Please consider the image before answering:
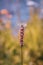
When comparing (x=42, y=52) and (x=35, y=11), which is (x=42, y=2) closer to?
(x=35, y=11)

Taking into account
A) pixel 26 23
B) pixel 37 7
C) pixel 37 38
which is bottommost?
pixel 37 38

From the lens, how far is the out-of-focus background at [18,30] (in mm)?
1428

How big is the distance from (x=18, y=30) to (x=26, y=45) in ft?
0.40

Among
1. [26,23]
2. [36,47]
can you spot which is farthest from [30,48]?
[26,23]

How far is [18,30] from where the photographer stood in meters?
1.45

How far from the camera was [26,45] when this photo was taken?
4.74 ft

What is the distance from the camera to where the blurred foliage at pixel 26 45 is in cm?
143

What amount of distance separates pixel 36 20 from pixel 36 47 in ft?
0.64

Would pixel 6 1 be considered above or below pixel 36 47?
above

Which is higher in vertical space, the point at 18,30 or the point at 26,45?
the point at 18,30

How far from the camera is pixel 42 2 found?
1418 mm

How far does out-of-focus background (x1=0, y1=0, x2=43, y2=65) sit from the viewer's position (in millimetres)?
1428

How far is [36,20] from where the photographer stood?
1.44m

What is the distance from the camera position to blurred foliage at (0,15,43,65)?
143 cm
